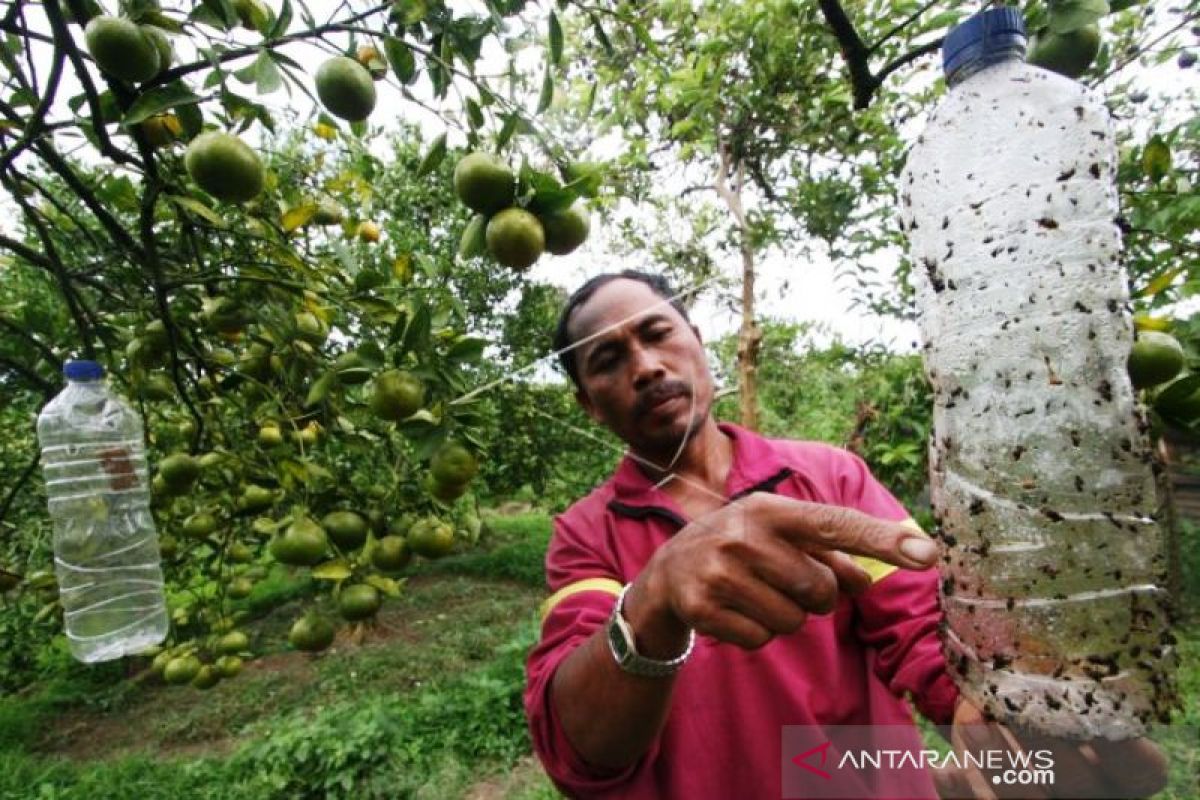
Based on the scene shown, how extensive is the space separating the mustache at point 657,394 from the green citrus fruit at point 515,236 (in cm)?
63

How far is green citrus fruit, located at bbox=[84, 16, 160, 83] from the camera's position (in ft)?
3.05

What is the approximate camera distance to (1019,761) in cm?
66

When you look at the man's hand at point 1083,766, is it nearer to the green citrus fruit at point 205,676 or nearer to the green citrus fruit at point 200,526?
the green citrus fruit at point 200,526

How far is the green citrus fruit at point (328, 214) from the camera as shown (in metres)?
1.56

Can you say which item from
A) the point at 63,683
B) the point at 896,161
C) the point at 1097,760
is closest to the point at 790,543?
the point at 1097,760

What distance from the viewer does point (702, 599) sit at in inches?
29.2

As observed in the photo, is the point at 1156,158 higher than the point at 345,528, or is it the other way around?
the point at 1156,158

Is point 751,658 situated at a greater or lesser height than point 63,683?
greater

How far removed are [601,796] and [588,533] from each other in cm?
56

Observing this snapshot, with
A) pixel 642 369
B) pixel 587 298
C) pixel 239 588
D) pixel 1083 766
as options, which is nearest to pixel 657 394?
pixel 642 369

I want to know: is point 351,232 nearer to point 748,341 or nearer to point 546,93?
point 546,93

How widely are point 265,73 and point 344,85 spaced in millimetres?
155

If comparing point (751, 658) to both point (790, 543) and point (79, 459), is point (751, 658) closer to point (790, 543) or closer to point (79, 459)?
point (790, 543)

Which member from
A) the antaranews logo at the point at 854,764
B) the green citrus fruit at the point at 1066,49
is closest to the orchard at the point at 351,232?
the green citrus fruit at the point at 1066,49
